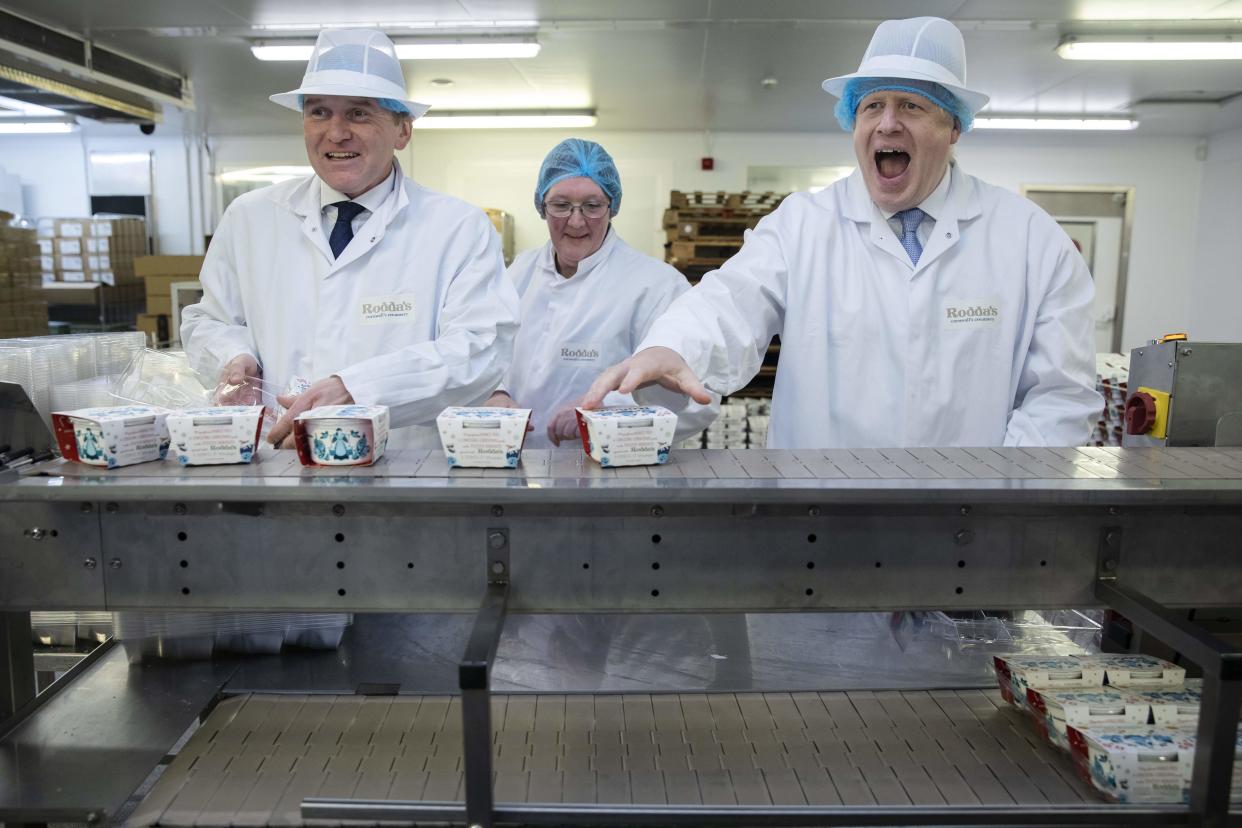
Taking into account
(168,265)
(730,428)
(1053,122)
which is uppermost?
(1053,122)

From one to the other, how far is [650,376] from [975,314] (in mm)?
868

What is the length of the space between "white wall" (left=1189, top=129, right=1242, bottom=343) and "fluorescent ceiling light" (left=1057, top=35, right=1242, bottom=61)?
333 centimetres

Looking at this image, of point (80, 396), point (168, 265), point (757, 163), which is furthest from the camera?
point (757, 163)

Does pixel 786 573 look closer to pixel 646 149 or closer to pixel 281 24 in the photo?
pixel 281 24

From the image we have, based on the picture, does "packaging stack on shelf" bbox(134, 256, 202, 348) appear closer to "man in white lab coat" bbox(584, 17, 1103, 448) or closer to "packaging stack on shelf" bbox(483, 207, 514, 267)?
"packaging stack on shelf" bbox(483, 207, 514, 267)

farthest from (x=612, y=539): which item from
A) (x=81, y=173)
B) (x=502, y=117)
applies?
(x=81, y=173)

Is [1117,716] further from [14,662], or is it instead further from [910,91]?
[14,662]

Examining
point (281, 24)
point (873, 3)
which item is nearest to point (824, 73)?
point (873, 3)

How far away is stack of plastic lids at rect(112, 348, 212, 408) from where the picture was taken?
67.5 inches

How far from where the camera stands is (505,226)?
830cm

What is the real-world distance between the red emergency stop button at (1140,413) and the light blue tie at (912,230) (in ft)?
1.75

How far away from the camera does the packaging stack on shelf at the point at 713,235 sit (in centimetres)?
509

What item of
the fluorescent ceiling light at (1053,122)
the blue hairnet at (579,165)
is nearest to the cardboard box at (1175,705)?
the blue hairnet at (579,165)

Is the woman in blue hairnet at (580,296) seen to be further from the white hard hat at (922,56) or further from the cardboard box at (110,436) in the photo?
the cardboard box at (110,436)
